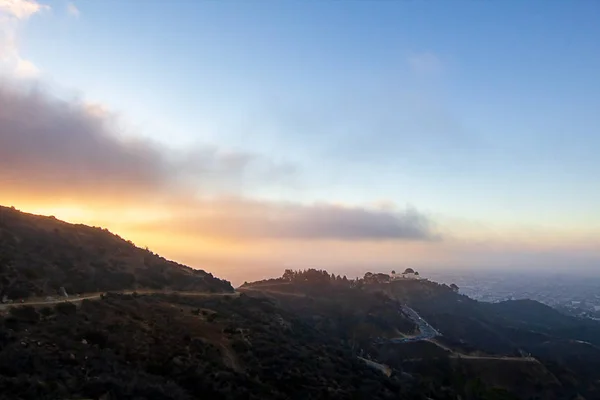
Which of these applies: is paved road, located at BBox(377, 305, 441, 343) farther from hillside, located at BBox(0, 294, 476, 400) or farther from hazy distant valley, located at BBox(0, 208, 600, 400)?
hillside, located at BBox(0, 294, 476, 400)

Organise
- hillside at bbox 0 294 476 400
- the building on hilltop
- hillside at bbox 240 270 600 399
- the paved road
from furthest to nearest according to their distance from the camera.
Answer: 1. the building on hilltop
2. the paved road
3. hillside at bbox 240 270 600 399
4. hillside at bbox 0 294 476 400

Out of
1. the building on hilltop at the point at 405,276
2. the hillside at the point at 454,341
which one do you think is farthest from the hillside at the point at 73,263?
the building on hilltop at the point at 405,276

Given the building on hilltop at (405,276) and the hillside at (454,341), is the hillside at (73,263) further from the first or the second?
the building on hilltop at (405,276)

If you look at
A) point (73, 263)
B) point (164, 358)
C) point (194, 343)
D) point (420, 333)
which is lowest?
point (420, 333)

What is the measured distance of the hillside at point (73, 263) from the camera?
136 ft

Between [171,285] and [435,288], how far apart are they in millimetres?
118075

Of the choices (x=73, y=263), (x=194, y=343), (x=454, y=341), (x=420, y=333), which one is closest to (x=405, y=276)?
(x=420, y=333)

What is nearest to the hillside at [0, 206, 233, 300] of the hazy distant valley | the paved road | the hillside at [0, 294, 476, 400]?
the hazy distant valley

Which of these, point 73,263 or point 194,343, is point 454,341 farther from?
point 194,343

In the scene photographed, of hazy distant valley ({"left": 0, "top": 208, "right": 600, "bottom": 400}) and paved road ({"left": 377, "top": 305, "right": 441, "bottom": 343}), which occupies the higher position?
hazy distant valley ({"left": 0, "top": 208, "right": 600, "bottom": 400})

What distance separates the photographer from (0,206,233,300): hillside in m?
41.4

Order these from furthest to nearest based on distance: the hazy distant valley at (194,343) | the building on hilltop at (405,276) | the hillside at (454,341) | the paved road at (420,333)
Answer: the building on hilltop at (405,276) → the paved road at (420,333) → the hillside at (454,341) → the hazy distant valley at (194,343)

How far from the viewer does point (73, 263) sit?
166ft

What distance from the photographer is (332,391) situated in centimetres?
3103
